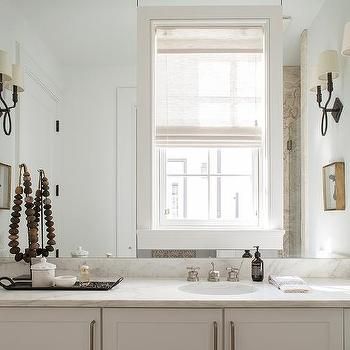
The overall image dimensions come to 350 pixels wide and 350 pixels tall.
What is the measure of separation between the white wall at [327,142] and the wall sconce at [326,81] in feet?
0.09

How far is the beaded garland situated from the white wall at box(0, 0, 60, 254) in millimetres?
65

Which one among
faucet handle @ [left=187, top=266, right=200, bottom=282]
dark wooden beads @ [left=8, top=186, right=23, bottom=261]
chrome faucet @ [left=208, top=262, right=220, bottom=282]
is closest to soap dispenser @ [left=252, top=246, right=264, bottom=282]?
chrome faucet @ [left=208, top=262, right=220, bottom=282]

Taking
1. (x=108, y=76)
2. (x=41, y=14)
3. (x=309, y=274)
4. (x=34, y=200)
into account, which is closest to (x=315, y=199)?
(x=309, y=274)

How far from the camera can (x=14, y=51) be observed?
2977mm

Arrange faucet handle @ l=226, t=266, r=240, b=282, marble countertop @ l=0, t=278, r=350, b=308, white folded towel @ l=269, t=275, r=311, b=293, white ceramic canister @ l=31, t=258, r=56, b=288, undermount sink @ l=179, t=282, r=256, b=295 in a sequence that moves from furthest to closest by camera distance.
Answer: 1. faucet handle @ l=226, t=266, r=240, b=282
2. undermount sink @ l=179, t=282, r=256, b=295
3. white ceramic canister @ l=31, t=258, r=56, b=288
4. white folded towel @ l=269, t=275, r=311, b=293
5. marble countertop @ l=0, t=278, r=350, b=308

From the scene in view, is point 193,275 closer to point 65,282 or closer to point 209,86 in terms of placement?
point 65,282

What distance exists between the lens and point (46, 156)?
9.74 feet

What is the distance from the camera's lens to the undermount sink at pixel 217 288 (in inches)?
105
